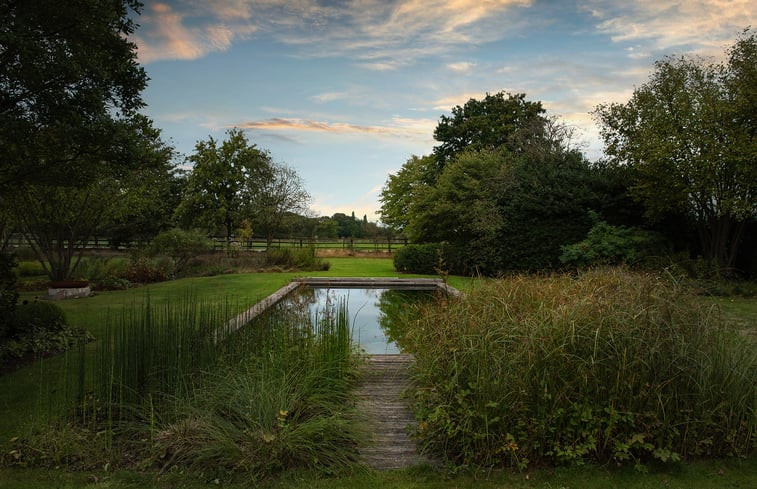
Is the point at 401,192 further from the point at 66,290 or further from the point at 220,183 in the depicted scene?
the point at 66,290

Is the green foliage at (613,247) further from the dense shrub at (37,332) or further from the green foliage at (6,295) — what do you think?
the green foliage at (6,295)

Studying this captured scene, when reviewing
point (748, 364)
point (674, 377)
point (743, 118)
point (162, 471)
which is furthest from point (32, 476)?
point (743, 118)

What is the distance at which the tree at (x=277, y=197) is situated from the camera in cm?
2492

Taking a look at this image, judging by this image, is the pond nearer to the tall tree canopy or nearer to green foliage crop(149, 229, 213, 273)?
the tall tree canopy

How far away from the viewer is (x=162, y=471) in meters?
2.77

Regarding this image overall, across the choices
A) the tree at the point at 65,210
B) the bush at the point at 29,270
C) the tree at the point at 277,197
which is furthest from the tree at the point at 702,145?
the bush at the point at 29,270

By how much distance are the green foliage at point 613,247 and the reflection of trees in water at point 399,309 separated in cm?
431

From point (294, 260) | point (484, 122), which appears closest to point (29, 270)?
point (294, 260)

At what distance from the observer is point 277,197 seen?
25.2 meters

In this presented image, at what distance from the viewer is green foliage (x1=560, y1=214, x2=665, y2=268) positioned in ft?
39.5

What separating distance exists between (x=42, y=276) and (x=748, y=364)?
703 inches

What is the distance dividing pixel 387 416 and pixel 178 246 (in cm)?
1352

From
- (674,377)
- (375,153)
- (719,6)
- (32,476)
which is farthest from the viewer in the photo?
(375,153)

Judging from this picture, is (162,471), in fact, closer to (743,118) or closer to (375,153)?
(743,118)
